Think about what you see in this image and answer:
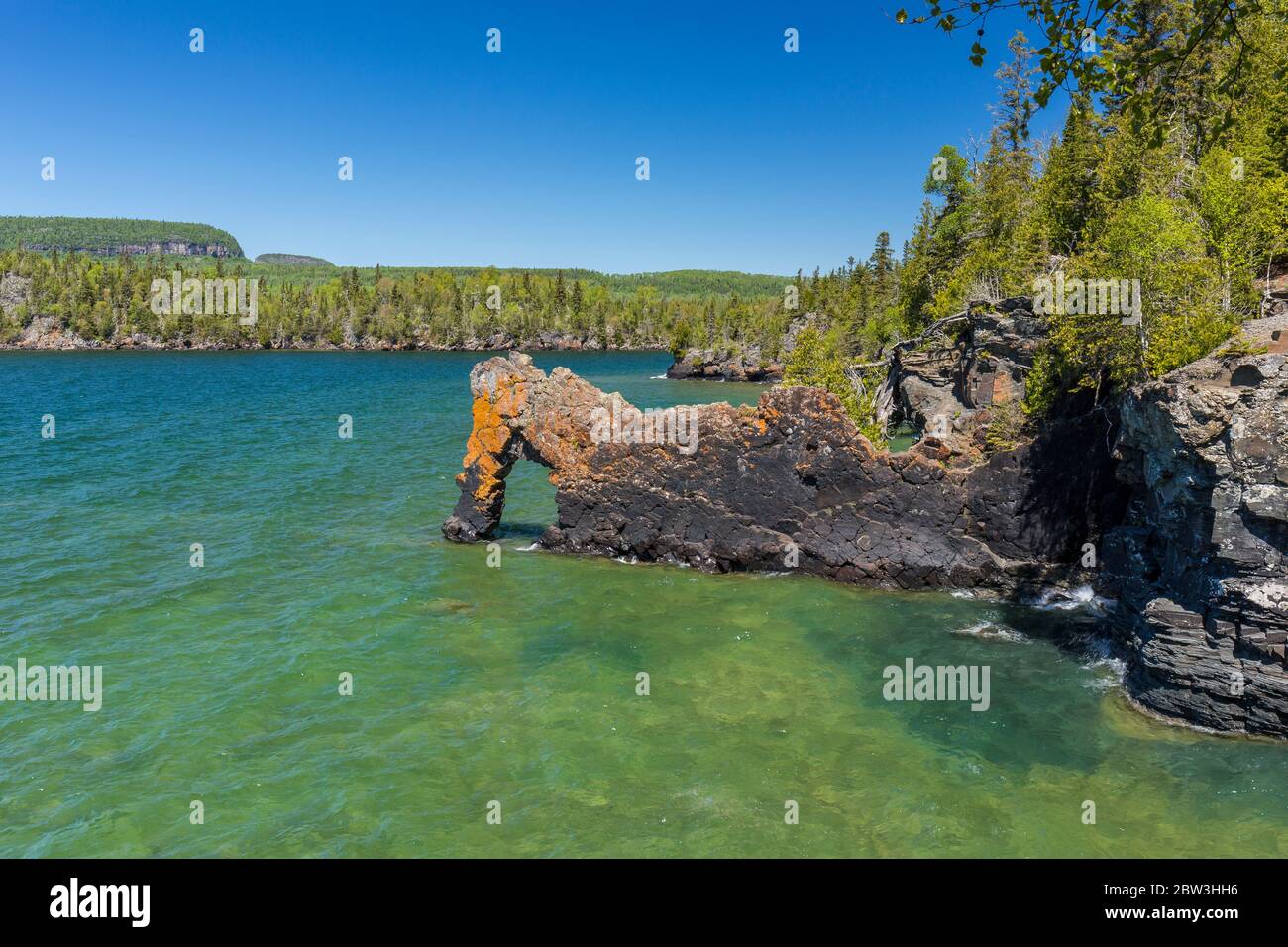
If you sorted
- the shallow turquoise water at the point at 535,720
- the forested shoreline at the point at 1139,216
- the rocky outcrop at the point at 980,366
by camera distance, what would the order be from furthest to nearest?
the rocky outcrop at the point at 980,366
the forested shoreline at the point at 1139,216
the shallow turquoise water at the point at 535,720

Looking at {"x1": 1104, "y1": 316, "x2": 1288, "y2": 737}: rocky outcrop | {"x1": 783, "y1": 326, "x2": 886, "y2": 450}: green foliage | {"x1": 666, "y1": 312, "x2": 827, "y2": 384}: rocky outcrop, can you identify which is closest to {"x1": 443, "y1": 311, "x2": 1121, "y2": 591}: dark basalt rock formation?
{"x1": 783, "y1": 326, "x2": 886, "y2": 450}: green foliage

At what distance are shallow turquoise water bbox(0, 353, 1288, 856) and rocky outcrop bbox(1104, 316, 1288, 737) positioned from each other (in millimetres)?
906

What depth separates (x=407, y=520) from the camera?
3161 cm

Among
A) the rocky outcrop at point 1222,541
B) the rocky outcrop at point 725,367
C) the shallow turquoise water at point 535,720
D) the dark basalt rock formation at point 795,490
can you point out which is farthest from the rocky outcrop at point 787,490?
the rocky outcrop at point 725,367

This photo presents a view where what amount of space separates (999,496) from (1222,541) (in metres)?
8.20

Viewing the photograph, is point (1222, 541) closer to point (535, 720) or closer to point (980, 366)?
point (535, 720)

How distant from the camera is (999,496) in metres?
22.4

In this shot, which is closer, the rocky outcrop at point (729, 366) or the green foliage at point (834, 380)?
the green foliage at point (834, 380)

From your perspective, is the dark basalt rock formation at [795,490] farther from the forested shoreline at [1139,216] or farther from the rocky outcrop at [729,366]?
the rocky outcrop at [729,366]

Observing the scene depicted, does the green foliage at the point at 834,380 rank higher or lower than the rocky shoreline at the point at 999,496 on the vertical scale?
higher

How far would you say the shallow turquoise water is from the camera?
12297 mm

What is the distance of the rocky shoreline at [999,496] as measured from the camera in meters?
14.3

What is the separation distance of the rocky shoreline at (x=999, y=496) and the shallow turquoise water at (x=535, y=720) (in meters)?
1.08

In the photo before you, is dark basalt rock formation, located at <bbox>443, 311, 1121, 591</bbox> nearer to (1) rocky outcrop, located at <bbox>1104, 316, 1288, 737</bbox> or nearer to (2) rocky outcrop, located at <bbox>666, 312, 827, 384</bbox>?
(1) rocky outcrop, located at <bbox>1104, 316, 1288, 737</bbox>
